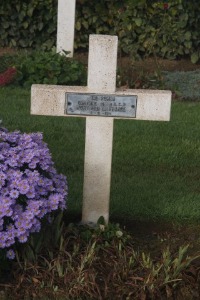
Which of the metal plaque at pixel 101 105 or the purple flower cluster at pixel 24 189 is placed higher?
the metal plaque at pixel 101 105

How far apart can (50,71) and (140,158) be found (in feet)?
10.5

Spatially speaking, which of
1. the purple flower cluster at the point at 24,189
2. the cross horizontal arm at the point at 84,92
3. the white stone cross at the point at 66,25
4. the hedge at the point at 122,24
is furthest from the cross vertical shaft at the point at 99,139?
the hedge at the point at 122,24

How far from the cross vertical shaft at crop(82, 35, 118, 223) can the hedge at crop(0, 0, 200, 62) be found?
23.2 feet

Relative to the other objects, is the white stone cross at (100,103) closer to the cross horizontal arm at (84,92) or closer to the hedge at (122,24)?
the cross horizontal arm at (84,92)

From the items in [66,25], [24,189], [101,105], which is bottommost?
[24,189]

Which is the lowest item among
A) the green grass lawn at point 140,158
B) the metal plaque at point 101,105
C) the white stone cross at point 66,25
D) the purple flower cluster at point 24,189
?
the green grass lawn at point 140,158

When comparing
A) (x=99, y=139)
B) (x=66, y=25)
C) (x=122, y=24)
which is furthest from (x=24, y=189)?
(x=122, y=24)

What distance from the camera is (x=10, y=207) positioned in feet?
15.2

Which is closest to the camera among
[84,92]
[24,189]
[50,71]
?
[24,189]

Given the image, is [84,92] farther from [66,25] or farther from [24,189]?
[66,25]

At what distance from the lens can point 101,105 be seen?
208 inches

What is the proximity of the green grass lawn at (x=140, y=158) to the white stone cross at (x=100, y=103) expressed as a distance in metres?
0.59

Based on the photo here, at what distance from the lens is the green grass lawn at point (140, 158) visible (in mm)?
5926

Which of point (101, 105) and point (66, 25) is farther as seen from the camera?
point (66, 25)
